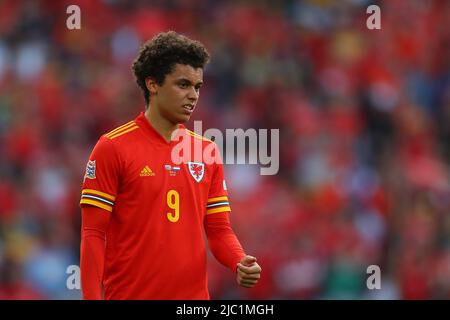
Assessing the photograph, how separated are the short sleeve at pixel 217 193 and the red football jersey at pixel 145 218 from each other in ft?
0.52

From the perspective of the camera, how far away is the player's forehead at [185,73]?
13.3 feet

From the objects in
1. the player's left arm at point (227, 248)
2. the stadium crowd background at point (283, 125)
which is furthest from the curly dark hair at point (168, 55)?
the stadium crowd background at point (283, 125)

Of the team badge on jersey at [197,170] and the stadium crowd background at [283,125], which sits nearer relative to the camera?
the team badge on jersey at [197,170]

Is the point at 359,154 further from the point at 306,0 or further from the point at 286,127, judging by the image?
the point at 306,0

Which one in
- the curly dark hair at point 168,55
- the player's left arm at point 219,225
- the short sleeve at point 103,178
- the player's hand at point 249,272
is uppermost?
the curly dark hair at point 168,55

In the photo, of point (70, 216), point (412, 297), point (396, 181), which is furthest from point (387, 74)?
point (70, 216)

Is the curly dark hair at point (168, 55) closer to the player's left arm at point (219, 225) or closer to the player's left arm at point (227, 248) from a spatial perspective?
the player's left arm at point (219, 225)

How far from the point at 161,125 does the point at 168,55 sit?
299mm

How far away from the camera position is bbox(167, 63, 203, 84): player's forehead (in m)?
4.05

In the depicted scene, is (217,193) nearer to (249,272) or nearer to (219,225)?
(219,225)

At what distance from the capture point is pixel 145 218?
3889 millimetres

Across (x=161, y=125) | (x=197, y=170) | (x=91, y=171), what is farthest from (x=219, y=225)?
(x=91, y=171)

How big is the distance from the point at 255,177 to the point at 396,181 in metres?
1.24

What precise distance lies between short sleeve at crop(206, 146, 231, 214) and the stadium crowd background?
3.19 meters
